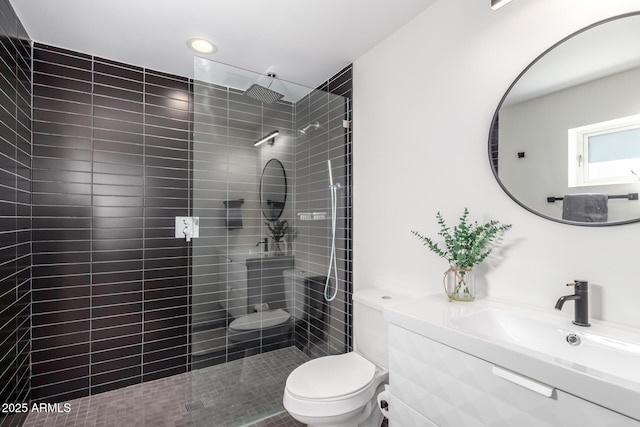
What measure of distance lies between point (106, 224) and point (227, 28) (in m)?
1.63

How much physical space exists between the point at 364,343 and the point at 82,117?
2496 millimetres

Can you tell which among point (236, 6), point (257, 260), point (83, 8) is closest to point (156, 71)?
point (83, 8)

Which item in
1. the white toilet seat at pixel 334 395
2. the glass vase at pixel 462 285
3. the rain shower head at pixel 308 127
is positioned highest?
the rain shower head at pixel 308 127

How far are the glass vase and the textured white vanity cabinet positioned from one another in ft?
1.15

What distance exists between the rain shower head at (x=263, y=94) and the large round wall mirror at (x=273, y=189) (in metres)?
0.39

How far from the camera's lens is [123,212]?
92.9 inches

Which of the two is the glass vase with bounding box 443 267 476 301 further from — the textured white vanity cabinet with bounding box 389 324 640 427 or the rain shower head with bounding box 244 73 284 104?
the rain shower head with bounding box 244 73 284 104

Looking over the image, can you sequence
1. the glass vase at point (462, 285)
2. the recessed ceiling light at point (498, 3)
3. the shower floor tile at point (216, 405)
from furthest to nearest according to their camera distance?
the shower floor tile at point (216, 405) → the glass vase at point (462, 285) → the recessed ceiling light at point (498, 3)

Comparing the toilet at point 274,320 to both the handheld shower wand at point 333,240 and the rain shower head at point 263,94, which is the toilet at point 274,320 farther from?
the rain shower head at point 263,94

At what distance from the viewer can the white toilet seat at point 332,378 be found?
58.9 inches

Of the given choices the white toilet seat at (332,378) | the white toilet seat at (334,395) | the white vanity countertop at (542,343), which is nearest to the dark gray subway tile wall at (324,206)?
the white toilet seat at (332,378)

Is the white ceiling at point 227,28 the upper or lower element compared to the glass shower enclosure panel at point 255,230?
upper

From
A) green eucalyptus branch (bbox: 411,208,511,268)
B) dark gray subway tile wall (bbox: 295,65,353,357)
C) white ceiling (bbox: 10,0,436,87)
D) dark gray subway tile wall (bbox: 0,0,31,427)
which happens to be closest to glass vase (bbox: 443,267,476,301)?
green eucalyptus branch (bbox: 411,208,511,268)

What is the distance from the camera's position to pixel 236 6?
5.62 ft
